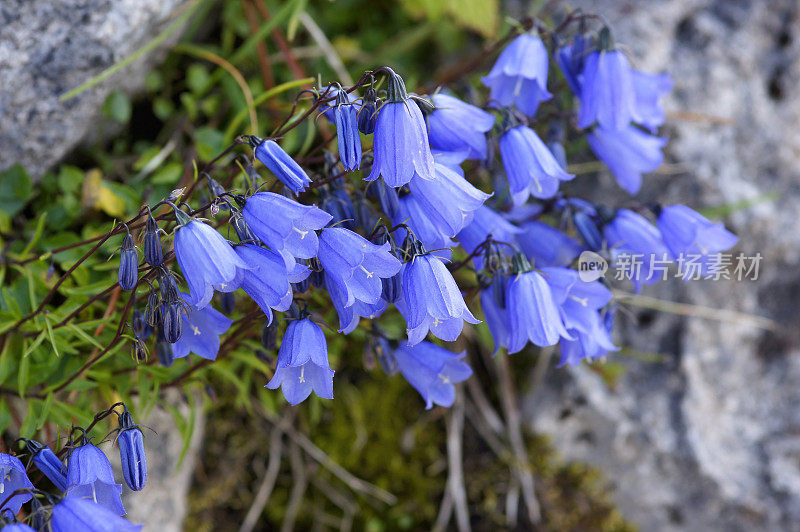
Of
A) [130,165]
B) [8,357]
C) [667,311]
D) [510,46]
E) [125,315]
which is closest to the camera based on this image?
[125,315]

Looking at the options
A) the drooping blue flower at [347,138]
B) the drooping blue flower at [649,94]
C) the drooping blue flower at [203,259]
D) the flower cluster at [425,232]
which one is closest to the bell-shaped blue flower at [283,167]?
the flower cluster at [425,232]

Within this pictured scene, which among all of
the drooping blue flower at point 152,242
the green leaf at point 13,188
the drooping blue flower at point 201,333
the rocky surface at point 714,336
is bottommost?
the rocky surface at point 714,336

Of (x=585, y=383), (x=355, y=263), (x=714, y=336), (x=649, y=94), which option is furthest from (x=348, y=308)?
(x=714, y=336)

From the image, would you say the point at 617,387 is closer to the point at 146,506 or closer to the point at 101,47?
the point at 146,506

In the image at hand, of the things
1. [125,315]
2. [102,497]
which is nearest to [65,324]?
[125,315]

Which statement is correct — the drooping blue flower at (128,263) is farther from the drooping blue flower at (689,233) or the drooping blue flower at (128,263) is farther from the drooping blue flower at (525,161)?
the drooping blue flower at (689,233)

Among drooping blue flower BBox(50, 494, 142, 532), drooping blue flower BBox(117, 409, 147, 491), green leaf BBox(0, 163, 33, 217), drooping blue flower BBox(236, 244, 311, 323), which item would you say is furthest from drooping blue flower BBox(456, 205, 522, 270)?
green leaf BBox(0, 163, 33, 217)
